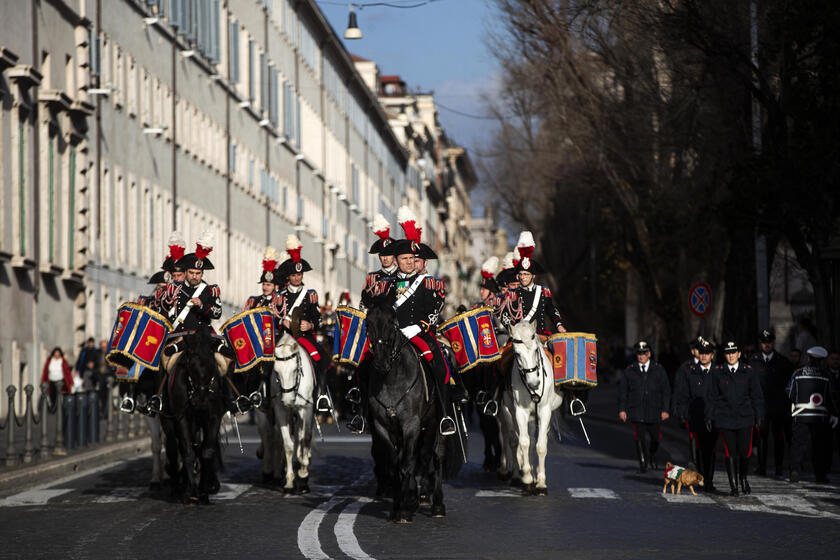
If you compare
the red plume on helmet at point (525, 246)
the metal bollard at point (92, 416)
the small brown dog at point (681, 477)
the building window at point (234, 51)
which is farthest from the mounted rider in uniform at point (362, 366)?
the building window at point (234, 51)

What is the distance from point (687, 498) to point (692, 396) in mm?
1732

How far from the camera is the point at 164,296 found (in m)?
18.4

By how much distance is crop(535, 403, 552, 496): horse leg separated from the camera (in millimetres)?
18344

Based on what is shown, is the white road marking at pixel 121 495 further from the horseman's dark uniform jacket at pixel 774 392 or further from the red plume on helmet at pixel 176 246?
Answer: the horseman's dark uniform jacket at pixel 774 392

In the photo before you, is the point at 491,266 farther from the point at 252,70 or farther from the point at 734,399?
the point at 252,70

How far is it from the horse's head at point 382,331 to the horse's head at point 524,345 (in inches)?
119

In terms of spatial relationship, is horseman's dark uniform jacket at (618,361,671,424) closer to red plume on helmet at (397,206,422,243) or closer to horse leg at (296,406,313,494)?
horse leg at (296,406,313,494)

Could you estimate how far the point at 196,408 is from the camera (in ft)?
56.0

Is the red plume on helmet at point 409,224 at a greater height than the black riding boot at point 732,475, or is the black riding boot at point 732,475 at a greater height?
the red plume on helmet at point 409,224

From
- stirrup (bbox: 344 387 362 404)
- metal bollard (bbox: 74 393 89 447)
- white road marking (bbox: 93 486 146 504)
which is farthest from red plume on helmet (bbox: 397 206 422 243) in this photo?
metal bollard (bbox: 74 393 89 447)

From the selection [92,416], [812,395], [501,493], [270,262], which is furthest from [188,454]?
[92,416]

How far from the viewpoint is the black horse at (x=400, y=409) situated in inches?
596

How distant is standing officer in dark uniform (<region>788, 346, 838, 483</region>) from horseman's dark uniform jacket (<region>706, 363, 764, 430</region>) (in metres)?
2.65

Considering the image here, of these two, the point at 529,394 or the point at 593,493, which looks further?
the point at 593,493
